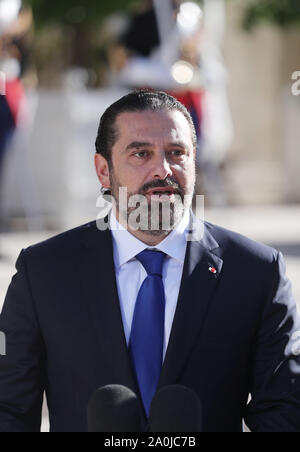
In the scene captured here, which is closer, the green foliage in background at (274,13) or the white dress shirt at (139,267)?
the white dress shirt at (139,267)

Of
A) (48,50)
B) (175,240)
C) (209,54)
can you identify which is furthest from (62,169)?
(175,240)

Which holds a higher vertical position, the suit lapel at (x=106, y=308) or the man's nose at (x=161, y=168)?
the man's nose at (x=161, y=168)

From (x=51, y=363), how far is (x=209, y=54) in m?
7.01

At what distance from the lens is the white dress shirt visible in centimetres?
320

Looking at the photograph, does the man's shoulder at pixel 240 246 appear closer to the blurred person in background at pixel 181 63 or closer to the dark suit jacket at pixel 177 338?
the dark suit jacket at pixel 177 338

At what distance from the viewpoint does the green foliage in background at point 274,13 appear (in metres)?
13.7

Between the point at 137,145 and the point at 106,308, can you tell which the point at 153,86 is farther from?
the point at 106,308

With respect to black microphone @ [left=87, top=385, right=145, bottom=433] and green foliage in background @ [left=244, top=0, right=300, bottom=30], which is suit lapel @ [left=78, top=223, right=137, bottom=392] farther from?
green foliage in background @ [left=244, top=0, right=300, bottom=30]

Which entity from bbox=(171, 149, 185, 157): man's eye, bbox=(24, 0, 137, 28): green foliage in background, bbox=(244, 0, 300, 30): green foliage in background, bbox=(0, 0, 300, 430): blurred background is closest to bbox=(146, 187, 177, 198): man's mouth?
bbox=(171, 149, 185, 157): man's eye

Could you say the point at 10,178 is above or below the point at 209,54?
below

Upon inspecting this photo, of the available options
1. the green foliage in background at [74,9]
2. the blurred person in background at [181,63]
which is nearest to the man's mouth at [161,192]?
the blurred person in background at [181,63]

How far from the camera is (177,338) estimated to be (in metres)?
3.06
